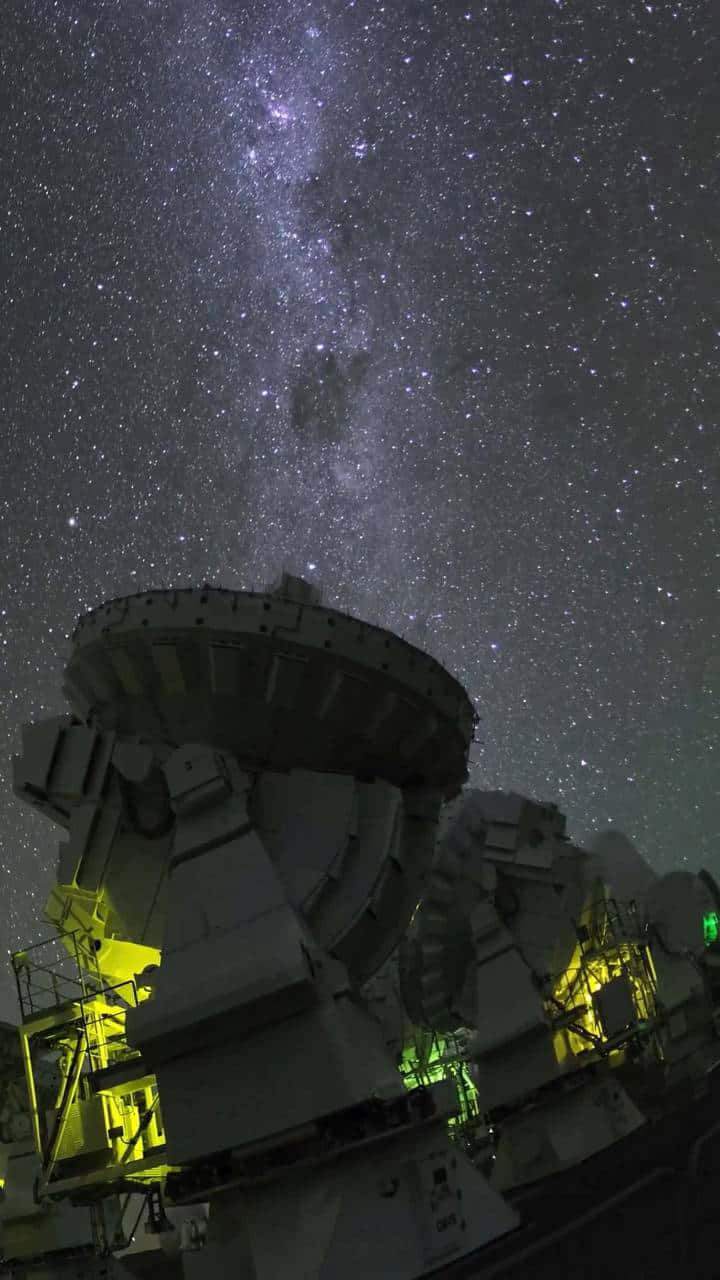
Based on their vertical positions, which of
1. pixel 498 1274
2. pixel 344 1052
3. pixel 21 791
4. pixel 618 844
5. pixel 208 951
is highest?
pixel 618 844

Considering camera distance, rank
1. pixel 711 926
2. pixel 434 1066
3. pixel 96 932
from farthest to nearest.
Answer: pixel 711 926 → pixel 434 1066 → pixel 96 932

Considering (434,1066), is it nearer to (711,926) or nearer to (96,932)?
(711,926)

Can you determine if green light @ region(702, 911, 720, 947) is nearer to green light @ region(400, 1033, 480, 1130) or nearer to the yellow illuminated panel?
green light @ region(400, 1033, 480, 1130)

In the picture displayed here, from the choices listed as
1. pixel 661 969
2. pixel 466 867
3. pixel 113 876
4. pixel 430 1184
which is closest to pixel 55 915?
pixel 113 876

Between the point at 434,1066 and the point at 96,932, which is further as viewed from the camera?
the point at 434,1066

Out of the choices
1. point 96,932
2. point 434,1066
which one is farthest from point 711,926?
point 96,932

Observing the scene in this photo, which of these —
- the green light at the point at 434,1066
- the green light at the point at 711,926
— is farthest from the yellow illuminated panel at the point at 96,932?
the green light at the point at 711,926

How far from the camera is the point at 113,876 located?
13320 mm

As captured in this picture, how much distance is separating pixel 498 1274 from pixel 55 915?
21.5 feet

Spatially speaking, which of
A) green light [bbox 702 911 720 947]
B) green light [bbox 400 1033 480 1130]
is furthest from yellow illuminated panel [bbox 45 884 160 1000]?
green light [bbox 702 911 720 947]

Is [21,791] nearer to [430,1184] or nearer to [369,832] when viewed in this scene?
[369,832]

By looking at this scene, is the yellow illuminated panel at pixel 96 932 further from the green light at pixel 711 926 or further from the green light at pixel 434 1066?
the green light at pixel 711 926

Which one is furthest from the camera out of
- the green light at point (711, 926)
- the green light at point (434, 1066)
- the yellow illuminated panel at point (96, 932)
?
the green light at point (711, 926)

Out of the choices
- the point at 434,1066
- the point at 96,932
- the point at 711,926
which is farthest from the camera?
the point at 711,926
